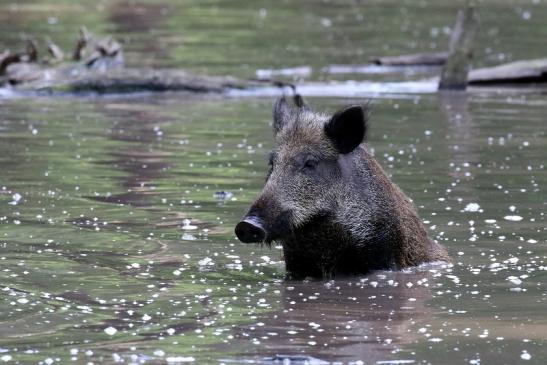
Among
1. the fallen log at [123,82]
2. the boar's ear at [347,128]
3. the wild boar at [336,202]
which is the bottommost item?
the wild boar at [336,202]

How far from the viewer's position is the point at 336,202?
1115 centimetres

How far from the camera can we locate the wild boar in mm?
10984

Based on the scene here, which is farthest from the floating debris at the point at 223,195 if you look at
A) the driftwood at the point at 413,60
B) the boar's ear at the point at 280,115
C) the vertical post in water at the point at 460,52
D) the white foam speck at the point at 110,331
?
the driftwood at the point at 413,60

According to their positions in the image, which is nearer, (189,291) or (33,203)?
(189,291)

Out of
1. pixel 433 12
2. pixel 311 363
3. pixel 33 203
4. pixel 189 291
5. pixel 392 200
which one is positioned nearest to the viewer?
pixel 311 363

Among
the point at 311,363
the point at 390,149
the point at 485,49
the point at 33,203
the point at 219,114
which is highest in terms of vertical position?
the point at 485,49

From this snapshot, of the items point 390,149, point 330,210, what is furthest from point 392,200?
point 390,149

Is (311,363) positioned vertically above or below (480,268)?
below

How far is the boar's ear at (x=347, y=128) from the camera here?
1127cm

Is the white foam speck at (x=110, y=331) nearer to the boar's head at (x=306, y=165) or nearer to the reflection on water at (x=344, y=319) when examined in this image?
the reflection on water at (x=344, y=319)

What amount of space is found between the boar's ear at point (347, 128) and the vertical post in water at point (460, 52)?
1331 cm

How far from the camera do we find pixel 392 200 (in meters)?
11.4

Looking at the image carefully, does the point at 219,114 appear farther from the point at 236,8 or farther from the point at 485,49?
the point at 236,8

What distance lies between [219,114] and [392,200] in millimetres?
10841
